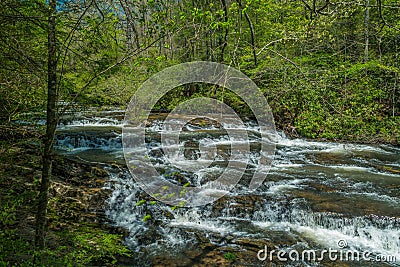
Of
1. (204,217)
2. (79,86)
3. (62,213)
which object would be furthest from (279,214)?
(79,86)

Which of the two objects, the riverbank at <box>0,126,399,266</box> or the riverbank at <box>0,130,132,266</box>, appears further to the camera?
the riverbank at <box>0,126,399,266</box>

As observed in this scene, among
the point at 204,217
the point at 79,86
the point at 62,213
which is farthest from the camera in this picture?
the point at 204,217

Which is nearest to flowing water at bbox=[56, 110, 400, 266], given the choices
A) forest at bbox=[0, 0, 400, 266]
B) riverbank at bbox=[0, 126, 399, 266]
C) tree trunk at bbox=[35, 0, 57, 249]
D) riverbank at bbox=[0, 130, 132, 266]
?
riverbank at bbox=[0, 126, 399, 266]

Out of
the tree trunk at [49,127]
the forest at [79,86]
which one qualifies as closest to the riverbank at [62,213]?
the forest at [79,86]

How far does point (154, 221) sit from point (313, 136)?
942cm

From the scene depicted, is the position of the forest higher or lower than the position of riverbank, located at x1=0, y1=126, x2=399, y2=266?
higher

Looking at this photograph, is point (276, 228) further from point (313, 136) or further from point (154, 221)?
point (313, 136)

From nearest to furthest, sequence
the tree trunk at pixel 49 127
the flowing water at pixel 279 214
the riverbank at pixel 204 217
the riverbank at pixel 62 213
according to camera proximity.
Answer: the tree trunk at pixel 49 127 < the riverbank at pixel 62 213 < the riverbank at pixel 204 217 < the flowing water at pixel 279 214

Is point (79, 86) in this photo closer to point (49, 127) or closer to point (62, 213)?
point (49, 127)

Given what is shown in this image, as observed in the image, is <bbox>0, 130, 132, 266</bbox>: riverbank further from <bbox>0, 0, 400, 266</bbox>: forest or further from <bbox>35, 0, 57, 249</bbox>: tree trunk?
<bbox>35, 0, 57, 249</bbox>: tree trunk

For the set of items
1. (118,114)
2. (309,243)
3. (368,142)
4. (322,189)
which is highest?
(118,114)

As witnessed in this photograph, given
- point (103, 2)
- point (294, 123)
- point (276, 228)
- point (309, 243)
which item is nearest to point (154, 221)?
point (276, 228)

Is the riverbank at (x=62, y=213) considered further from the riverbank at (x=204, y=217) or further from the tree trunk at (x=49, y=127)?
the tree trunk at (x=49, y=127)

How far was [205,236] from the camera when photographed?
17.7ft
